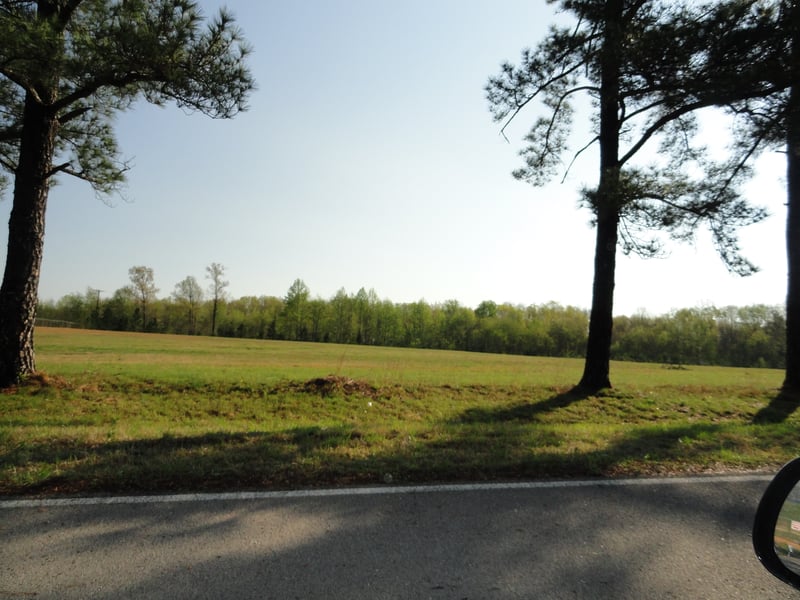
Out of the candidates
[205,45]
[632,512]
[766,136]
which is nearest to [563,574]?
[632,512]

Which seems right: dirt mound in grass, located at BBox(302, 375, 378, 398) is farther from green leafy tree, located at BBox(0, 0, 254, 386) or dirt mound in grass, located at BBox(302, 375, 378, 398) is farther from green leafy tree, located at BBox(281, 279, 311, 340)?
green leafy tree, located at BBox(281, 279, 311, 340)

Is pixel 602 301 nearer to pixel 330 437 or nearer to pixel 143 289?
pixel 330 437

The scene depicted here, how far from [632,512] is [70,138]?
1424 centimetres

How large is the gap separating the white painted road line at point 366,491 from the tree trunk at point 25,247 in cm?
729

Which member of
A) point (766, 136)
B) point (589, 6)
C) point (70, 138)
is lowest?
point (70, 138)

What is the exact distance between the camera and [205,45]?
7961 millimetres

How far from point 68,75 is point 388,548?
8714 mm

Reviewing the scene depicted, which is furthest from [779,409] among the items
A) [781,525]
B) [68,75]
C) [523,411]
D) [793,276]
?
[68,75]

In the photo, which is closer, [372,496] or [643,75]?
[372,496]

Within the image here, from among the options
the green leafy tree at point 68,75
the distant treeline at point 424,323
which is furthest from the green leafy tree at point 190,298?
the green leafy tree at point 68,75

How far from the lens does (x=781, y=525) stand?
5.69ft

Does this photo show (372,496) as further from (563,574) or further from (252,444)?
(252,444)

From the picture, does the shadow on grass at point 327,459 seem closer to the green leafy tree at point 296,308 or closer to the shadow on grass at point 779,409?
the shadow on grass at point 779,409

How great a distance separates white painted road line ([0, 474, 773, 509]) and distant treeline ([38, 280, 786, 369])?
73275 millimetres
